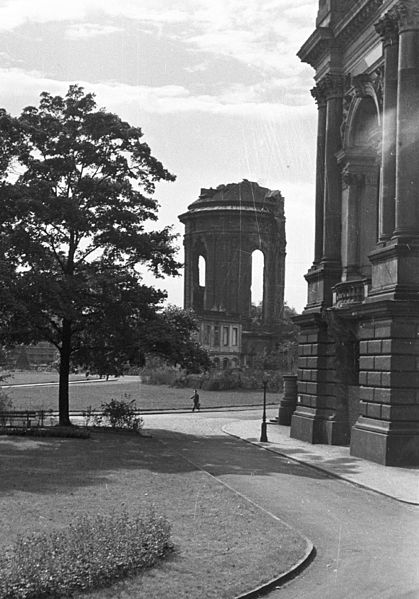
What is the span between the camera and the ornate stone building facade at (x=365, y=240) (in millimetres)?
26609

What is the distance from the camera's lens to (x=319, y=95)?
119ft

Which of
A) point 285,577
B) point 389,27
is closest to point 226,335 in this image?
point 389,27

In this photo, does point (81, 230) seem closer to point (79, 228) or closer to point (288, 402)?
point (79, 228)

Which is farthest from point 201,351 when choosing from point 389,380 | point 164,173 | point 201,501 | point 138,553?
point 138,553

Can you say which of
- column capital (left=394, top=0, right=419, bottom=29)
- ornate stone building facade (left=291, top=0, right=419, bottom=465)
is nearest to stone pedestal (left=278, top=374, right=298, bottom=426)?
ornate stone building facade (left=291, top=0, right=419, bottom=465)

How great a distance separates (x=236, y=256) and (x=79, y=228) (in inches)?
2542

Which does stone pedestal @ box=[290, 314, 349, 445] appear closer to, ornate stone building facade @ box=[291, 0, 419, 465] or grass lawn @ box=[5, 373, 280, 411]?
ornate stone building facade @ box=[291, 0, 419, 465]

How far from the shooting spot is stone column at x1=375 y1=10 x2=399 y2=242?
2828 centimetres

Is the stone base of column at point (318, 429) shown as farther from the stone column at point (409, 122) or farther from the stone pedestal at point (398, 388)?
the stone column at point (409, 122)

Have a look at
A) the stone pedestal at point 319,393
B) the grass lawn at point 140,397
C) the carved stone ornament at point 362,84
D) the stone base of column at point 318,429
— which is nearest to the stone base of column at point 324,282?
the stone pedestal at point 319,393

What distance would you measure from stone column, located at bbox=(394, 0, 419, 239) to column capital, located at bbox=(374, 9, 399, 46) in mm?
402

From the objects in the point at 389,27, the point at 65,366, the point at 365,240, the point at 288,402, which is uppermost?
the point at 389,27

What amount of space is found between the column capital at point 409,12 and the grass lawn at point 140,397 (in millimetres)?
34108

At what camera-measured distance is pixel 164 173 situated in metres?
37.6
